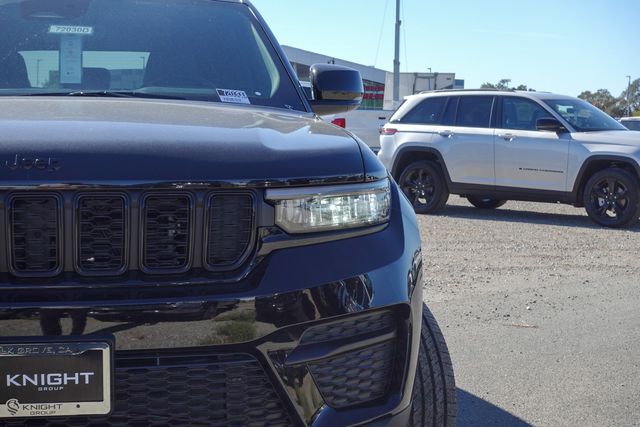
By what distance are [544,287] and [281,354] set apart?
5.10 m

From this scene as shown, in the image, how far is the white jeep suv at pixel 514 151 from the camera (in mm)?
10391

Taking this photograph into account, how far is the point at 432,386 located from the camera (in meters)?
2.56

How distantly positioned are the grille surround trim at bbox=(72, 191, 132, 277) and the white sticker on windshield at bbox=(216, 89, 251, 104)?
1276mm

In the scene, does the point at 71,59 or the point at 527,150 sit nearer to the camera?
the point at 71,59

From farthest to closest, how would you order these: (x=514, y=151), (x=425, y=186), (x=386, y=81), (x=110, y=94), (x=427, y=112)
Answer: (x=386, y=81), (x=427, y=112), (x=425, y=186), (x=514, y=151), (x=110, y=94)

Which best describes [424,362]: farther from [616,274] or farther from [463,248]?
[463,248]

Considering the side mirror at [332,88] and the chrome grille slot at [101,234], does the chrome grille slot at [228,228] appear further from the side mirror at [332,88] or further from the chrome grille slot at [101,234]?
the side mirror at [332,88]

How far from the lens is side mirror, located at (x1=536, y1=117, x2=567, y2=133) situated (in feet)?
35.1

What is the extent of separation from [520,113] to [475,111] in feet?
2.23

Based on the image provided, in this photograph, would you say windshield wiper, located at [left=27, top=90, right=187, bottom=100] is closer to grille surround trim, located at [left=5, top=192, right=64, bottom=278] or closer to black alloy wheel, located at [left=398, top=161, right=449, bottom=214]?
grille surround trim, located at [left=5, top=192, right=64, bottom=278]

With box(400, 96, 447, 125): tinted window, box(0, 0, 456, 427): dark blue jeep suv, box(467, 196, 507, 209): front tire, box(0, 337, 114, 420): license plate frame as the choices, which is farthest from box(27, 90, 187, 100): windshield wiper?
box(467, 196, 507, 209): front tire

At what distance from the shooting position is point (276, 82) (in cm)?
350

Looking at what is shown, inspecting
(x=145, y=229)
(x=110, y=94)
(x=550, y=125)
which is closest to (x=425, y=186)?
(x=550, y=125)

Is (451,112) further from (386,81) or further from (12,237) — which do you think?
(386,81)
